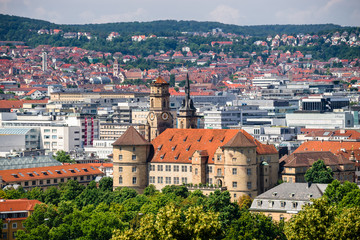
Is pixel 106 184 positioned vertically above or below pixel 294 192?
above

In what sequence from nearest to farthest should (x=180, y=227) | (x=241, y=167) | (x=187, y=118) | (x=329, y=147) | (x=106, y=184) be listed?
(x=180, y=227)
(x=241, y=167)
(x=106, y=184)
(x=187, y=118)
(x=329, y=147)

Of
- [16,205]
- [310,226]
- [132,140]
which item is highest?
[132,140]

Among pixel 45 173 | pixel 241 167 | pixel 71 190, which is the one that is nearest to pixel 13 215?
pixel 71 190

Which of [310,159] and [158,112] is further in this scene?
[158,112]

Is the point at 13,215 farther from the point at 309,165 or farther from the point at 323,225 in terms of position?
the point at 323,225

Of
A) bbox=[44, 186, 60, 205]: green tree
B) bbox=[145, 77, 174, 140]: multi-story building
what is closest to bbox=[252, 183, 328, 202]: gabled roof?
bbox=[44, 186, 60, 205]: green tree

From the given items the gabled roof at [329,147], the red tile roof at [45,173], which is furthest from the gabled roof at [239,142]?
the gabled roof at [329,147]

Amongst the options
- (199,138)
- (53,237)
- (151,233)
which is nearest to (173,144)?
(199,138)

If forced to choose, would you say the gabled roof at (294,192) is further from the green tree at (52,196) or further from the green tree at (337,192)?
the green tree at (52,196)
